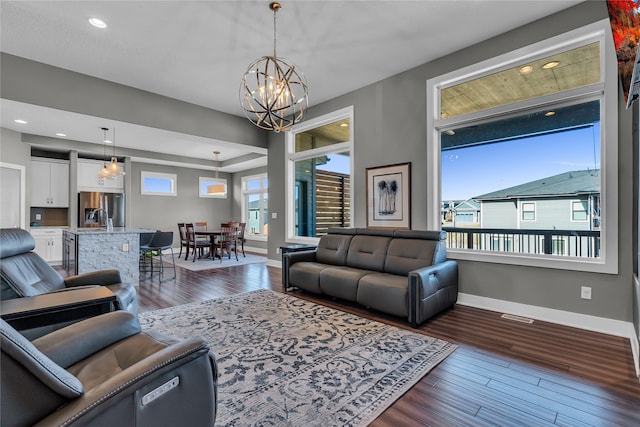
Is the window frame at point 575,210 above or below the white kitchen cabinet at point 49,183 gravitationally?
below

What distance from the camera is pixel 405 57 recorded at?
13.4 feet

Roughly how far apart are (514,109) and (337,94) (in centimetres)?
289

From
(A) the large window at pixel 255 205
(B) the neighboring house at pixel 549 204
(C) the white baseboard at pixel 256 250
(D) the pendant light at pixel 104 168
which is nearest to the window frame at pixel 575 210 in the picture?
(B) the neighboring house at pixel 549 204

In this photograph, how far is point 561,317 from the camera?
10.3ft

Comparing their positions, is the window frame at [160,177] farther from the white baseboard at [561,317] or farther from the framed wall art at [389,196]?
the white baseboard at [561,317]

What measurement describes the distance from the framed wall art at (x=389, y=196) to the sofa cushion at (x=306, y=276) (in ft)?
4.11

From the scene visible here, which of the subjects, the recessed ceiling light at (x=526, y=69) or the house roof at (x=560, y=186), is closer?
the house roof at (x=560, y=186)

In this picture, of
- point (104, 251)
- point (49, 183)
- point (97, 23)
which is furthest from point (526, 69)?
point (49, 183)

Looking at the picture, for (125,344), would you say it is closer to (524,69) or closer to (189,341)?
(189,341)

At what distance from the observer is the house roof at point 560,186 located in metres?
3.12

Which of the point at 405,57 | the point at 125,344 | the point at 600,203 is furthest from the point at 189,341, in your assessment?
the point at 405,57

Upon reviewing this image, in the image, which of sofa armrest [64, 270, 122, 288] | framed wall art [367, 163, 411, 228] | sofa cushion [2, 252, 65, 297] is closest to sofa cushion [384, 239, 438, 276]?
framed wall art [367, 163, 411, 228]

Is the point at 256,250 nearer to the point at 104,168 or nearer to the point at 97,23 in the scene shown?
the point at 104,168

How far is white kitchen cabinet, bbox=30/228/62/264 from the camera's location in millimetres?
6814
